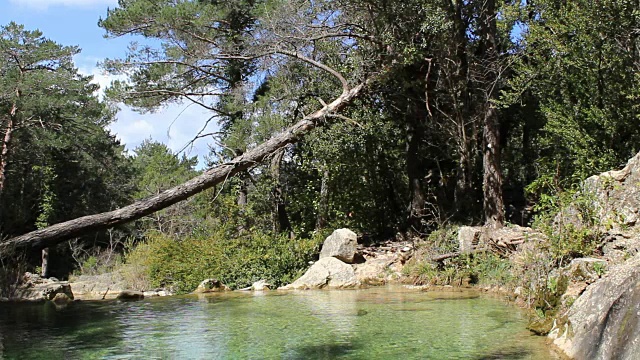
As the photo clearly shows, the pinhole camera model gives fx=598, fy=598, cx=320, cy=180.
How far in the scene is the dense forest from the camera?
42.3ft

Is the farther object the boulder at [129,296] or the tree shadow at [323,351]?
the boulder at [129,296]

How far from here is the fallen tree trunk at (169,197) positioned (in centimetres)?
1151

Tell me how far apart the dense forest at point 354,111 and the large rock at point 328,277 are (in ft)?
Result: 2.66

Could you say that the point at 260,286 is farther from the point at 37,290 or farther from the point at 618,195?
the point at 618,195

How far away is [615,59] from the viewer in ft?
40.7

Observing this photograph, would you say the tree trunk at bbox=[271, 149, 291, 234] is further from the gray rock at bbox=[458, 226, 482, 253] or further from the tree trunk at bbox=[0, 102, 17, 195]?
the tree trunk at bbox=[0, 102, 17, 195]

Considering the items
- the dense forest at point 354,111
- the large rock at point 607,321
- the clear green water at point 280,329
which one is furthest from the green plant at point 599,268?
the dense forest at point 354,111

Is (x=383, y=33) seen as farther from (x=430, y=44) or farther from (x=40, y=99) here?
(x=40, y=99)

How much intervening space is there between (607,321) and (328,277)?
8595 millimetres

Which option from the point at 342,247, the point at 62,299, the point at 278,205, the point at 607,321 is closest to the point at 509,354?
the point at 607,321

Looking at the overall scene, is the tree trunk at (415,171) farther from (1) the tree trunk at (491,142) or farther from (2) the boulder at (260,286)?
(2) the boulder at (260,286)

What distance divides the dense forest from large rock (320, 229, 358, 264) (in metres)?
0.60

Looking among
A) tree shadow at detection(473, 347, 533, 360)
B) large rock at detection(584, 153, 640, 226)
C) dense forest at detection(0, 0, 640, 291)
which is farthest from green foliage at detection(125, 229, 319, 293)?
tree shadow at detection(473, 347, 533, 360)

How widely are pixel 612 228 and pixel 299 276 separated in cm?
736
